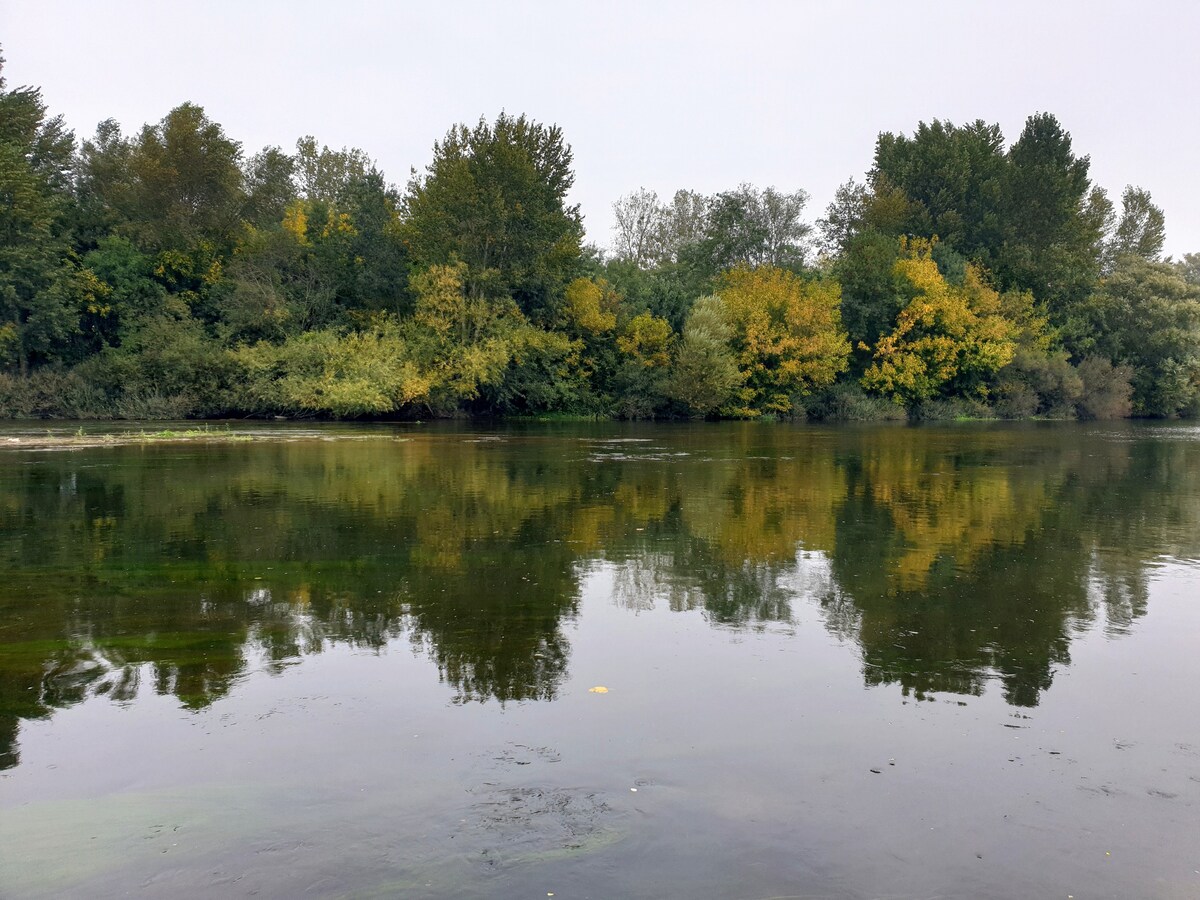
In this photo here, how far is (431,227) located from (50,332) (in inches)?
776

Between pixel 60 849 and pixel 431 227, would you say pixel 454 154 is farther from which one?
pixel 60 849

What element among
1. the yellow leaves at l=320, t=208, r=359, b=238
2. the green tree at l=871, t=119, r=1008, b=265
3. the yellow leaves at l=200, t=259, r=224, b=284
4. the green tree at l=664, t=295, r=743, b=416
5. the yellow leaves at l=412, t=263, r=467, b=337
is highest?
the green tree at l=871, t=119, r=1008, b=265

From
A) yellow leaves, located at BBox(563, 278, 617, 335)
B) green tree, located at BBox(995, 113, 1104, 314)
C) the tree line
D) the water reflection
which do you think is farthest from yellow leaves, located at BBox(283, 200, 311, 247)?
green tree, located at BBox(995, 113, 1104, 314)

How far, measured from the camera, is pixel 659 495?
1756 centimetres

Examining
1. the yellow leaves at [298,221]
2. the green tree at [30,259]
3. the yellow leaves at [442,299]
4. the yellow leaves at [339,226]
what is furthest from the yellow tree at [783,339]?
the green tree at [30,259]

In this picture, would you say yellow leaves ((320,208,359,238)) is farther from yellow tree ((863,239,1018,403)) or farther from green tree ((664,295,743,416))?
yellow tree ((863,239,1018,403))

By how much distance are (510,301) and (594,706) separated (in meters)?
46.2

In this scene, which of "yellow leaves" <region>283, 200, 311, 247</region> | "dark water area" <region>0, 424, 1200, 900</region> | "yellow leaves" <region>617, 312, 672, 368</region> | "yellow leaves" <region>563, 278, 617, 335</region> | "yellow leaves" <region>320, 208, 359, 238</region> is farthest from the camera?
"yellow leaves" <region>617, 312, 672, 368</region>

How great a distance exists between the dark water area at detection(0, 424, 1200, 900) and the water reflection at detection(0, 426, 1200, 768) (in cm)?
6

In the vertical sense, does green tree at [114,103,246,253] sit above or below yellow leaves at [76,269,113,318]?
above

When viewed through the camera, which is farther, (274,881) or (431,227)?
(431,227)

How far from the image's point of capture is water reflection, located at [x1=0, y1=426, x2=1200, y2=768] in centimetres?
721

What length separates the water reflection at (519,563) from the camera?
23.6ft

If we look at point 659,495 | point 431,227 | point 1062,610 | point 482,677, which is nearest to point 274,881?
point 482,677
